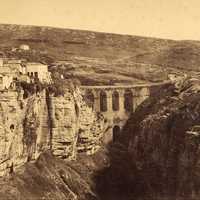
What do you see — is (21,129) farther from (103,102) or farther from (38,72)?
(103,102)

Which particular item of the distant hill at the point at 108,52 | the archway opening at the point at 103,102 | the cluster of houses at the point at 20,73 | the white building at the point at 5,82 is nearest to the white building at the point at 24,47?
the distant hill at the point at 108,52

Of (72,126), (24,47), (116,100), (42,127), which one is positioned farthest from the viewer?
(24,47)

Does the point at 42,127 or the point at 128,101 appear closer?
the point at 42,127

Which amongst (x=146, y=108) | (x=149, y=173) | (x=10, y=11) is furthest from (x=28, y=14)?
(x=149, y=173)

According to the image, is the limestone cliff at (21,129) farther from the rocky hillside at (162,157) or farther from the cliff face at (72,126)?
the rocky hillside at (162,157)

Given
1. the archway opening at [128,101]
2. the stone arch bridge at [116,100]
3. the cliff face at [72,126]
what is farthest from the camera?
the archway opening at [128,101]

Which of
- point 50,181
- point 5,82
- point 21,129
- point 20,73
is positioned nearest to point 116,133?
point 20,73
